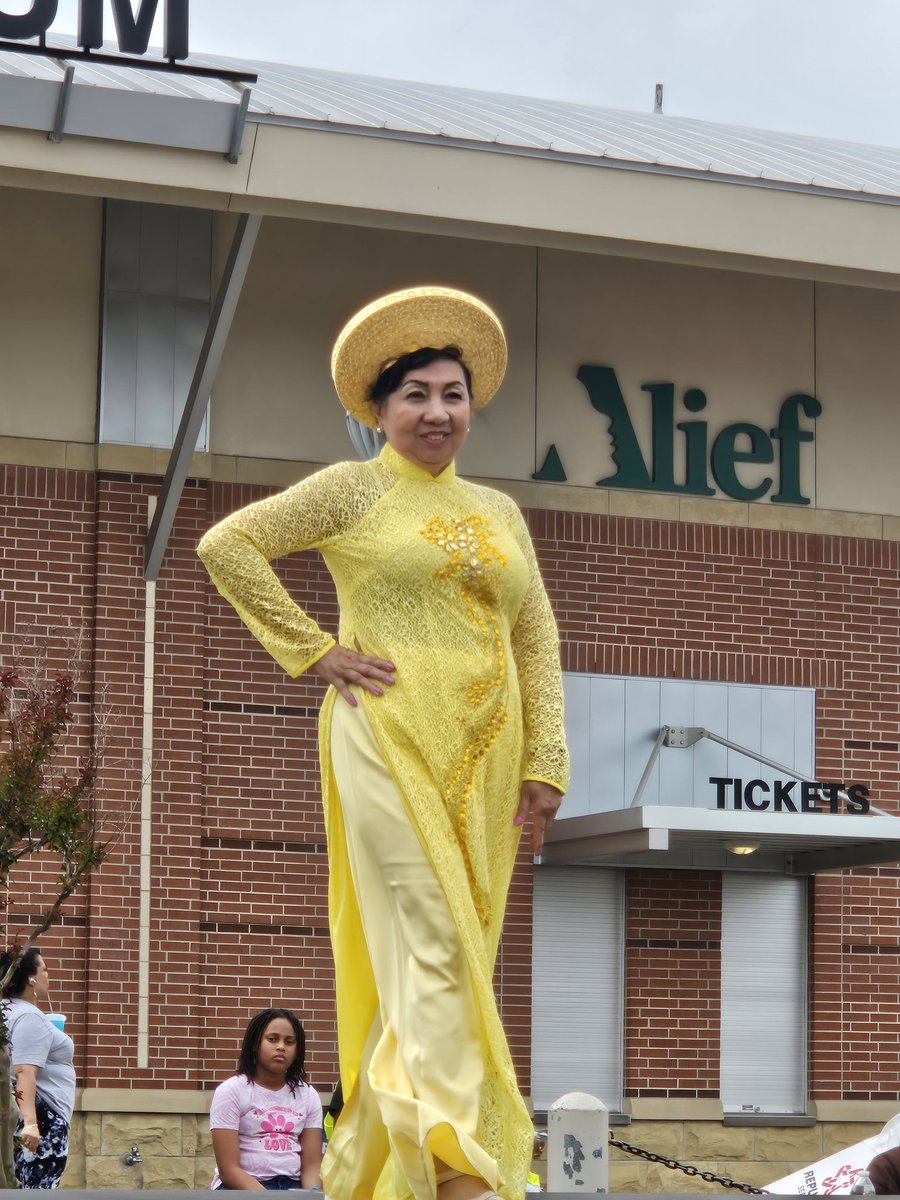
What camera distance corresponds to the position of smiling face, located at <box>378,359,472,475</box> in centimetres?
499

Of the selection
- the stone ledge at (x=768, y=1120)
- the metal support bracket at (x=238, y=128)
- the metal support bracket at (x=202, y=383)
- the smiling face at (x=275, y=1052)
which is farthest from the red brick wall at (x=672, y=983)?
the metal support bracket at (x=238, y=128)

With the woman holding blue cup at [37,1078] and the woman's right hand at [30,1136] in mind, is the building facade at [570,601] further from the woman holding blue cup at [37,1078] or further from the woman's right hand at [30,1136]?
the woman's right hand at [30,1136]

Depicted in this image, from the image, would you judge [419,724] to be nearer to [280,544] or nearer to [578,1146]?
[280,544]

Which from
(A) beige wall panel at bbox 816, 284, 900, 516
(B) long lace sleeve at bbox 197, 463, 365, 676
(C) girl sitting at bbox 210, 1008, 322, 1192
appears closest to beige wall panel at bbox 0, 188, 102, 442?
(A) beige wall panel at bbox 816, 284, 900, 516

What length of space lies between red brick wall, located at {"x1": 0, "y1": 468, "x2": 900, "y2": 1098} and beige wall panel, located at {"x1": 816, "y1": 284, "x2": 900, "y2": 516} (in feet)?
1.47

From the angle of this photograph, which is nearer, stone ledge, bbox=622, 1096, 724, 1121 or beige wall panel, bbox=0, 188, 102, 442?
beige wall panel, bbox=0, 188, 102, 442

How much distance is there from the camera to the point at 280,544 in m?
4.98

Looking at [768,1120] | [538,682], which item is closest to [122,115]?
[538,682]

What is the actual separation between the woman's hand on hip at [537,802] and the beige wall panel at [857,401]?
11421 mm

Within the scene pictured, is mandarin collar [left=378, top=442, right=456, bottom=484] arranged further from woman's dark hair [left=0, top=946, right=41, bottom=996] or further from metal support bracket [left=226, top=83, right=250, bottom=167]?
metal support bracket [left=226, top=83, right=250, bottom=167]

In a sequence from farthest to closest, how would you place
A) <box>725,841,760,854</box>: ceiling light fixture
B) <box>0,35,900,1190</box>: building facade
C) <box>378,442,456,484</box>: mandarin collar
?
1. <box>725,841,760,854</box>: ceiling light fixture
2. <box>0,35,900,1190</box>: building facade
3. <box>378,442,456,484</box>: mandarin collar

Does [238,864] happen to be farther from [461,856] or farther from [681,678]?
[461,856]

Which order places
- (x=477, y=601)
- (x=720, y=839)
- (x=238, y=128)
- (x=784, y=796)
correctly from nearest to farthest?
(x=477, y=601)
(x=238, y=128)
(x=720, y=839)
(x=784, y=796)

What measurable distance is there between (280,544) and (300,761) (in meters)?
9.64
